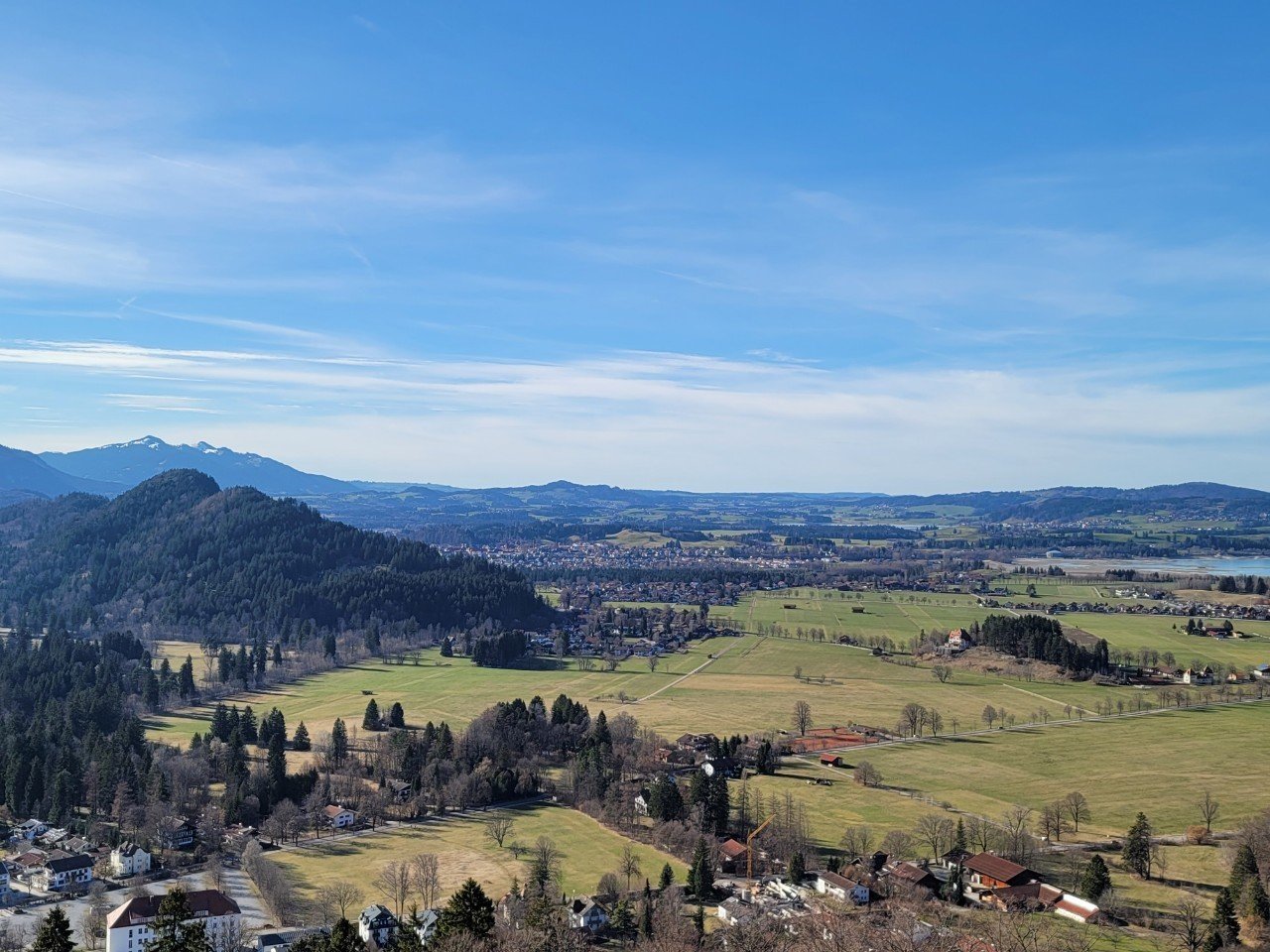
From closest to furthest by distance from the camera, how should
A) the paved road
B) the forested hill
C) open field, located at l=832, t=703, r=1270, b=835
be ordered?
the paved road
open field, located at l=832, t=703, r=1270, b=835
the forested hill

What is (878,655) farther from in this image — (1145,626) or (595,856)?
(595,856)

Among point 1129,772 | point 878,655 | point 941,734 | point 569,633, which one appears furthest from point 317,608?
point 1129,772

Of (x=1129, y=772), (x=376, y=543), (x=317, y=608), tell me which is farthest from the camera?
(x=376, y=543)

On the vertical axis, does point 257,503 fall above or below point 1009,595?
above

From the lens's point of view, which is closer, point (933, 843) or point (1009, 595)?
point (933, 843)

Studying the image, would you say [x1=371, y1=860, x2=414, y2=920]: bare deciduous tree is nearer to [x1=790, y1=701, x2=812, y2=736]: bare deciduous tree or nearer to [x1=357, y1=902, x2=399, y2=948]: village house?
[x1=357, y1=902, x2=399, y2=948]: village house

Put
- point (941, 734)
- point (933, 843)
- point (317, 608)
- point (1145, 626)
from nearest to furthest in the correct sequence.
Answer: point (933, 843), point (941, 734), point (1145, 626), point (317, 608)

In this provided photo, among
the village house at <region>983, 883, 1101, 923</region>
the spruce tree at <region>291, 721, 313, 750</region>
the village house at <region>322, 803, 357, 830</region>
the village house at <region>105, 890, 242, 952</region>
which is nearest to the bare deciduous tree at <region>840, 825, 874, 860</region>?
the village house at <region>983, 883, 1101, 923</region>
